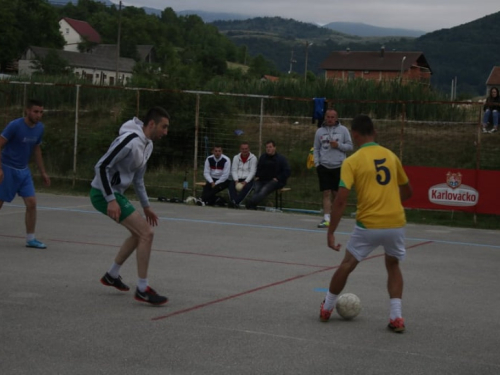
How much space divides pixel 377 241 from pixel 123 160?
261 centimetres

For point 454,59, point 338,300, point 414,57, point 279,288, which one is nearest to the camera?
point 338,300

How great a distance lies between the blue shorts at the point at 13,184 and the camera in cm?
1251

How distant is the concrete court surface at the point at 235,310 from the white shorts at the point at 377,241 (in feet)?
2.28

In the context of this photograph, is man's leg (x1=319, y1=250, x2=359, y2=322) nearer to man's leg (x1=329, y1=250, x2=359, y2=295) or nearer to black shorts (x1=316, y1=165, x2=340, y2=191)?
man's leg (x1=329, y1=250, x2=359, y2=295)

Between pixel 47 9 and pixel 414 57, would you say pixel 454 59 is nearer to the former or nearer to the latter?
pixel 414 57

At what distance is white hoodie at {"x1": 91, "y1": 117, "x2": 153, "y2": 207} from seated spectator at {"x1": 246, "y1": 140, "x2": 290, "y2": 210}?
10398 millimetres

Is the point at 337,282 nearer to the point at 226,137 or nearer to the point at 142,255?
the point at 142,255

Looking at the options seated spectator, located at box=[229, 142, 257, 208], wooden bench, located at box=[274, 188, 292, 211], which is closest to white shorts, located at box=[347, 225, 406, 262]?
seated spectator, located at box=[229, 142, 257, 208]

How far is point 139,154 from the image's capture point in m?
8.91

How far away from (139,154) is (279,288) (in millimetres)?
2315

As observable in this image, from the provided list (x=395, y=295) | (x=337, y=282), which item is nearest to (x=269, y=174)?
(x=337, y=282)

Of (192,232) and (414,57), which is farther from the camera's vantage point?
(414,57)

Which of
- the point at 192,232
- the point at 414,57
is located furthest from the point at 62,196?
the point at 414,57

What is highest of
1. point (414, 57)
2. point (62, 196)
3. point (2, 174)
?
point (414, 57)
